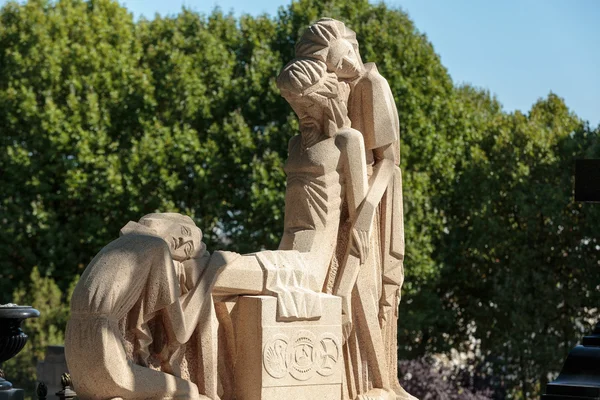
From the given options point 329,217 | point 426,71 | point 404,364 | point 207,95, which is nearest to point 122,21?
point 207,95

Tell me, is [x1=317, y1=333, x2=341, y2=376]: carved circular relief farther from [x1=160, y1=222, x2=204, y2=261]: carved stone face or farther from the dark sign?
the dark sign

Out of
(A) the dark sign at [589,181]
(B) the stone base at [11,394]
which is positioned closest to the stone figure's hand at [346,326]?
(A) the dark sign at [589,181]

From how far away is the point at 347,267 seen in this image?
8234 mm

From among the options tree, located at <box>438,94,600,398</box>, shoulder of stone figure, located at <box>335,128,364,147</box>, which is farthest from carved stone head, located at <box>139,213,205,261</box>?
tree, located at <box>438,94,600,398</box>

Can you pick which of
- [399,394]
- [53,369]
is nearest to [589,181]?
[399,394]

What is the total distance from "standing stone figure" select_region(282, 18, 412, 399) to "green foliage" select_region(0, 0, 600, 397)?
1199 centimetres

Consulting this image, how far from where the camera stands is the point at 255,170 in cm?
2098

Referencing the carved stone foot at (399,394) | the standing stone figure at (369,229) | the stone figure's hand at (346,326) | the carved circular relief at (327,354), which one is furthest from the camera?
the carved stone foot at (399,394)

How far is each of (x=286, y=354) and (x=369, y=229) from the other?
117cm

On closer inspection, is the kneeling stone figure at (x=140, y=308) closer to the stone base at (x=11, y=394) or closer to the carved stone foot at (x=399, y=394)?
the carved stone foot at (x=399, y=394)

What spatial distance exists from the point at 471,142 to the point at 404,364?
19.2 ft

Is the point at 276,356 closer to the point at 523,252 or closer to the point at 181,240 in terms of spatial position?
the point at 181,240

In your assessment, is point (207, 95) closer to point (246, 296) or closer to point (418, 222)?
point (418, 222)

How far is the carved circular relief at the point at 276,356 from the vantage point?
7595 mm
